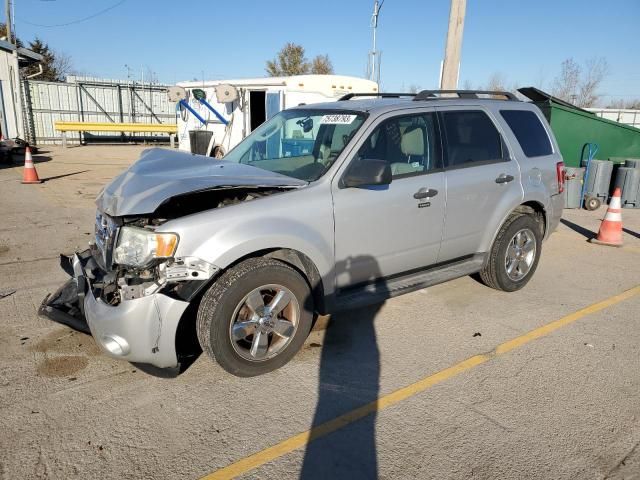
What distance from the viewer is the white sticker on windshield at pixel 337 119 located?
4.03m

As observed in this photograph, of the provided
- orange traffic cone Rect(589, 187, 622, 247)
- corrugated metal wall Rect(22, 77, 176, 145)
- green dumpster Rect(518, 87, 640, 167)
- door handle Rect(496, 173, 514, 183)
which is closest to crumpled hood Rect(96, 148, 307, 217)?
door handle Rect(496, 173, 514, 183)

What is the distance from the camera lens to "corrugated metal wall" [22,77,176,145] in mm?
22031

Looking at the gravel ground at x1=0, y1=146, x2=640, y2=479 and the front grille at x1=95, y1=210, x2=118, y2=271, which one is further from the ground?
the front grille at x1=95, y1=210, x2=118, y2=271

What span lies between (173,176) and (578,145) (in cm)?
1001

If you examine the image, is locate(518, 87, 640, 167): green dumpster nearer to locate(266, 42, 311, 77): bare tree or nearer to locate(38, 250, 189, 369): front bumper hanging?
locate(38, 250, 189, 369): front bumper hanging

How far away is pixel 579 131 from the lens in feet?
35.0

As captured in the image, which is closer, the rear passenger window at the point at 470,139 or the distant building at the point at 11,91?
the rear passenger window at the point at 470,139

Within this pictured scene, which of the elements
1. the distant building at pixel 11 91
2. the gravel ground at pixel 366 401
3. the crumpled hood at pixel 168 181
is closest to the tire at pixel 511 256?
the gravel ground at pixel 366 401

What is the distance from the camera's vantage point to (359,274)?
12.6 ft

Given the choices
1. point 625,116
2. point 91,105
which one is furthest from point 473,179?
point 625,116

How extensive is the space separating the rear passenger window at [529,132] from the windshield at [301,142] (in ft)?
6.13

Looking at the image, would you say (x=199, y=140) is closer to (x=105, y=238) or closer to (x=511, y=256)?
(x=511, y=256)

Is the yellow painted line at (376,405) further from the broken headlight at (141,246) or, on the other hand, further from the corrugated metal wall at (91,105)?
the corrugated metal wall at (91,105)

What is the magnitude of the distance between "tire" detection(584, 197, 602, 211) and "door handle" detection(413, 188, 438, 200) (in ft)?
25.0
